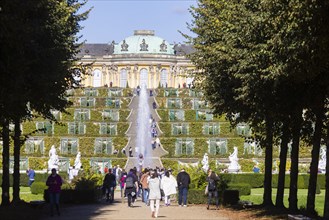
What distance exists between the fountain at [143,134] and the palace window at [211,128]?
463cm

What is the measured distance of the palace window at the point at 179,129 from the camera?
230 ft

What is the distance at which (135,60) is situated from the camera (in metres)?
159

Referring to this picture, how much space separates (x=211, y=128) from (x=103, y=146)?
8.99 metres

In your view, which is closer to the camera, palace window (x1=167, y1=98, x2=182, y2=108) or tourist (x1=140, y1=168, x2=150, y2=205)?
tourist (x1=140, y1=168, x2=150, y2=205)

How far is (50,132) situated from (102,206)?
38661 mm

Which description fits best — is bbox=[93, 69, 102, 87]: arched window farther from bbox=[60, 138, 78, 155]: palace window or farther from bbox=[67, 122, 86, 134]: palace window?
bbox=[60, 138, 78, 155]: palace window

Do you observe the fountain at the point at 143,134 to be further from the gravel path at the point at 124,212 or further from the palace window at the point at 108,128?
the gravel path at the point at 124,212

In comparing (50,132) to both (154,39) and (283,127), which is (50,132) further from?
(154,39)

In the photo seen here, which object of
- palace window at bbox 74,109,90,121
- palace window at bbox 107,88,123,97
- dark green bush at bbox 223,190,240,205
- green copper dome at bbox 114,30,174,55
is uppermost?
green copper dome at bbox 114,30,174,55

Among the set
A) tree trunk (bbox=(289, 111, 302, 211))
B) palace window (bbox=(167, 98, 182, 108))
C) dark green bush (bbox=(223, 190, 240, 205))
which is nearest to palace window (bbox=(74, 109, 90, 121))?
palace window (bbox=(167, 98, 182, 108))

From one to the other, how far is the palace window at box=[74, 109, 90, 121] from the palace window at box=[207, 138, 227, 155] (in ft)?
45.1

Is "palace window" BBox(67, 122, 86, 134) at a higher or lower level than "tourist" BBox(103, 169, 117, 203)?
higher

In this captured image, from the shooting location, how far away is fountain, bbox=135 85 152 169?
63938 mm

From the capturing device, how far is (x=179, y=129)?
70750 millimetres
